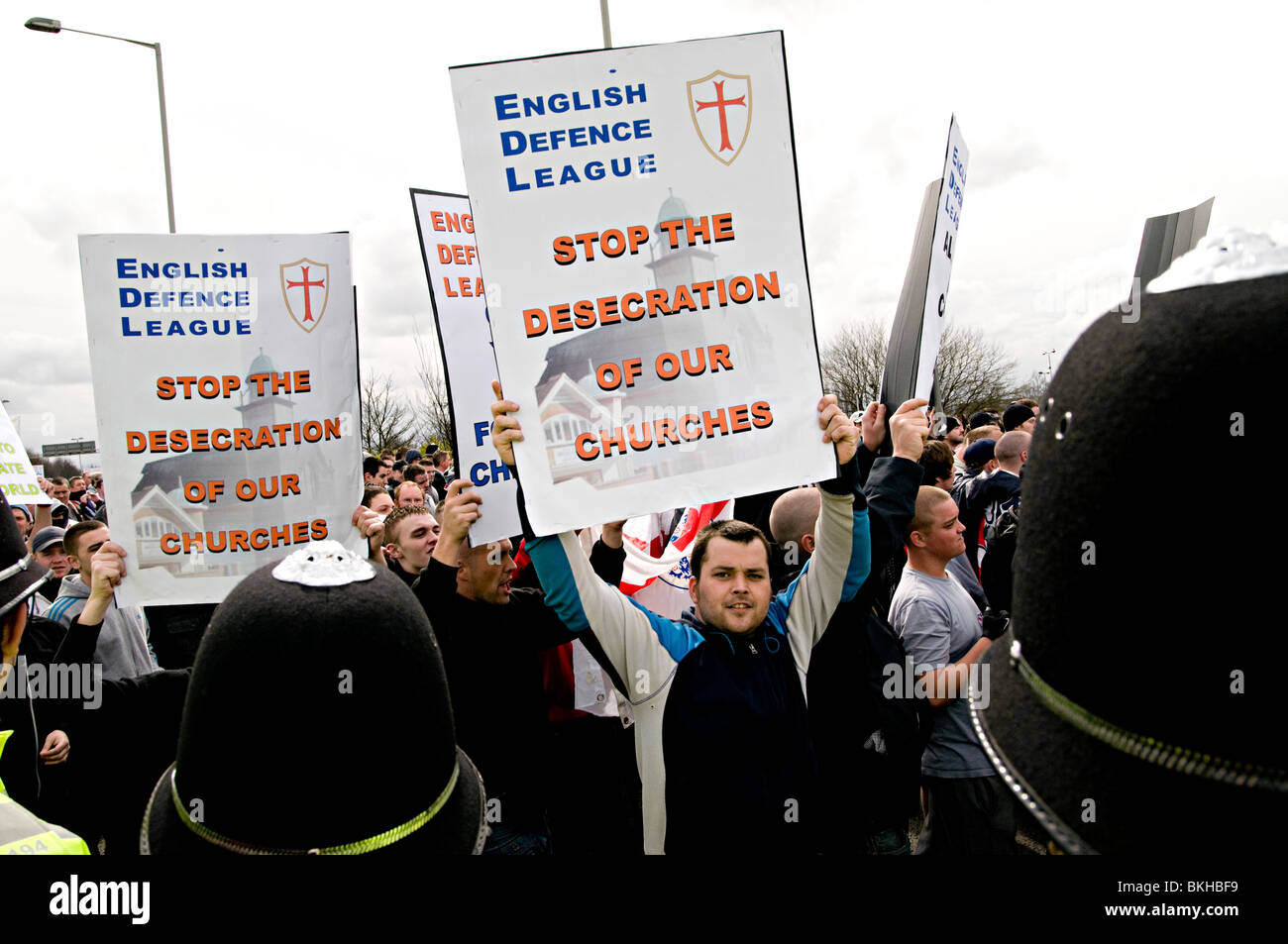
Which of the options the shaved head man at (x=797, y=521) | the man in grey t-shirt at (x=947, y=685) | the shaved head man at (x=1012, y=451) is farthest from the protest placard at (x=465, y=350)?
the shaved head man at (x=1012, y=451)

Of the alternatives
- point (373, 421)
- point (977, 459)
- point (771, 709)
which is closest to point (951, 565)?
point (771, 709)

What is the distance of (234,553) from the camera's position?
11.9 feet

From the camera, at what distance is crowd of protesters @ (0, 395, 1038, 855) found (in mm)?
2787

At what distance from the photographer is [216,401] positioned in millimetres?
3633

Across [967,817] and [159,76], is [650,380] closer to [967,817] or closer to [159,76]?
[967,817]

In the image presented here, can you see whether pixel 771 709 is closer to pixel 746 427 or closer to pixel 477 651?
pixel 746 427

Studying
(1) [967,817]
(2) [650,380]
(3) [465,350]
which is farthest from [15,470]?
(1) [967,817]

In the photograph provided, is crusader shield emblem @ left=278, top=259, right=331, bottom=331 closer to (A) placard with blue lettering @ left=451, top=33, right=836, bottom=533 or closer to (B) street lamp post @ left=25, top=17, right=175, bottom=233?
(A) placard with blue lettering @ left=451, top=33, right=836, bottom=533

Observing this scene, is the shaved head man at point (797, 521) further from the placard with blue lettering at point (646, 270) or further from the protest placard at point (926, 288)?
the placard with blue lettering at point (646, 270)

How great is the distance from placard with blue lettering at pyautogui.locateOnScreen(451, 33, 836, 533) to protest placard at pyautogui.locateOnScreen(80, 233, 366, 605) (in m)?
1.37

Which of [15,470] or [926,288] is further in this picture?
[15,470]

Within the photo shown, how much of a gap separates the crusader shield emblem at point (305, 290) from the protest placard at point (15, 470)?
3443 mm

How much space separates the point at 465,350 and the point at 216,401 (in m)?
1.01

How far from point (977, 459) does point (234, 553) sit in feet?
19.8
